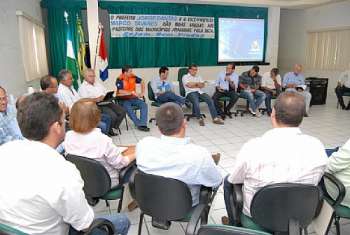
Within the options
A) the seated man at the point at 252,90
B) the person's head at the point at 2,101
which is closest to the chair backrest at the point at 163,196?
the person's head at the point at 2,101

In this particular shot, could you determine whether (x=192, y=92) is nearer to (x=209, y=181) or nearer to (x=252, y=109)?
(x=252, y=109)

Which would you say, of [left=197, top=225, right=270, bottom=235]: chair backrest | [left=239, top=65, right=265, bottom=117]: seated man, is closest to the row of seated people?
[left=197, top=225, right=270, bottom=235]: chair backrest

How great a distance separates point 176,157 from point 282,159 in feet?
1.97

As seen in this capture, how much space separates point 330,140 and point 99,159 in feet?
13.3

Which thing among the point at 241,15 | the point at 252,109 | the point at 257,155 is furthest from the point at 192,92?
the point at 257,155

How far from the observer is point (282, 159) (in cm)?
153

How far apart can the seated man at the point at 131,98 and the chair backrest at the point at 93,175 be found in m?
3.25

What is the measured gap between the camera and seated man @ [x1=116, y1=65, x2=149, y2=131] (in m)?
5.39

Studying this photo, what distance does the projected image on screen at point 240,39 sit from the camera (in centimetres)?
827

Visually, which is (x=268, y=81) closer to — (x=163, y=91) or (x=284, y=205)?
(x=163, y=91)

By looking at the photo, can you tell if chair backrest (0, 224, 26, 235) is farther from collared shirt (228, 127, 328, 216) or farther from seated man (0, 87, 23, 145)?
seated man (0, 87, 23, 145)

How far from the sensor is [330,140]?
468 cm

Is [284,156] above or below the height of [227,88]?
above

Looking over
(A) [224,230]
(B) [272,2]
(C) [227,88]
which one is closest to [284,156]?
(A) [224,230]
